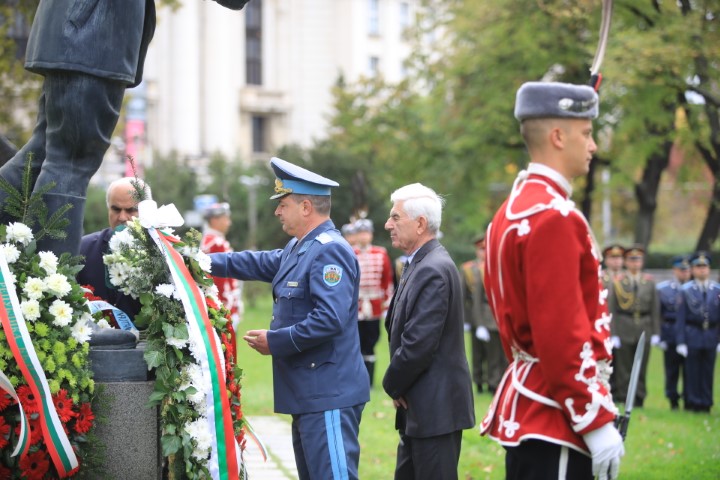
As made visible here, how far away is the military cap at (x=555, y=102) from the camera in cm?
394

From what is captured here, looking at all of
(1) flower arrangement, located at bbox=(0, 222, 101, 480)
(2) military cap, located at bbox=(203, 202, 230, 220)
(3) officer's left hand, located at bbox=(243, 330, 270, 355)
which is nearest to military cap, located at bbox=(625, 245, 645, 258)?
(2) military cap, located at bbox=(203, 202, 230, 220)

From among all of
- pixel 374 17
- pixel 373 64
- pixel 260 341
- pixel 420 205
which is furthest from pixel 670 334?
pixel 374 17

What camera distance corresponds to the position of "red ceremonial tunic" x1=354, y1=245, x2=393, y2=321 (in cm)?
1478

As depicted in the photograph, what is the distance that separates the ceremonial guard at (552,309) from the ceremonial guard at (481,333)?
1122 centimetres

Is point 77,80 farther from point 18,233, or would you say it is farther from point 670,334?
point 670,334

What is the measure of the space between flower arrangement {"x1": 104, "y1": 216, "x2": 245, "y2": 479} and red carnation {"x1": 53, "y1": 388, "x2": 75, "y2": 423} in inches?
14.9

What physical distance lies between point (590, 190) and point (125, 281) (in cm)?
2138

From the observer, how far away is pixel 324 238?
560 cm

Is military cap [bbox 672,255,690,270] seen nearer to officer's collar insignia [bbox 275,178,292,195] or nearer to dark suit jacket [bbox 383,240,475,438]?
dark suit jacket [bbox 383,240,475,438]

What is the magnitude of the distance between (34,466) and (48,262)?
928 mm

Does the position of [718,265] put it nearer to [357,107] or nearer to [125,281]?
[357,107]

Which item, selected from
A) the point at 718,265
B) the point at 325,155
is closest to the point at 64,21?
the point at 325,155

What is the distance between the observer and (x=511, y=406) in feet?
13.0

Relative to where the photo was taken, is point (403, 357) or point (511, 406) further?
point (403, 357)
